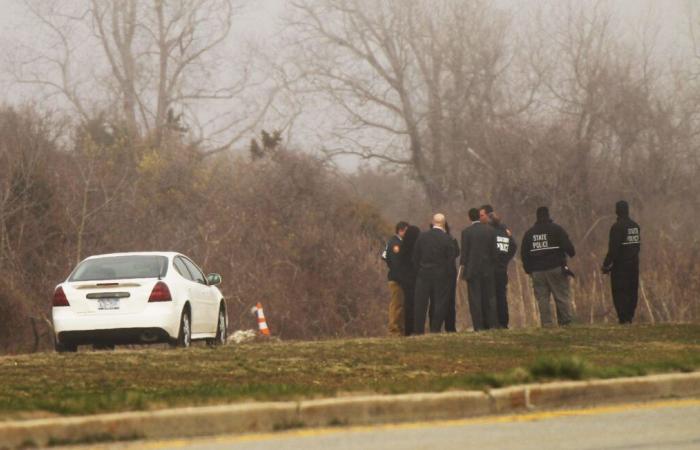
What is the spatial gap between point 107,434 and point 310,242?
41428 millimetres

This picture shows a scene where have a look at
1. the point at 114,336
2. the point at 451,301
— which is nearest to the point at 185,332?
the point at 114,336

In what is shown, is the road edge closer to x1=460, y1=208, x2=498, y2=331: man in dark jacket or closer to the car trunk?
the car trunk

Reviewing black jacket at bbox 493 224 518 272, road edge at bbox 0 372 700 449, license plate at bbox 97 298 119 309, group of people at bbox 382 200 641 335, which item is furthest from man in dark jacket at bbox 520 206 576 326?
road edge at bbox 0 372 700 449

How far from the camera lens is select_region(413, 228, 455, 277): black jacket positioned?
2112cm

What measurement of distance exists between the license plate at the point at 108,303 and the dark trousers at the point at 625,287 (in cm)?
740

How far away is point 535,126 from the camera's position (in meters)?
64.5

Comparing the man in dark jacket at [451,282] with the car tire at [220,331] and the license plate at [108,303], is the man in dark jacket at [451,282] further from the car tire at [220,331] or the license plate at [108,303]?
the license plate at [108,303]

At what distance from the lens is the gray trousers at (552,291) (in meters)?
21.0

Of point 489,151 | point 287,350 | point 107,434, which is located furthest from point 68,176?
point 107,434

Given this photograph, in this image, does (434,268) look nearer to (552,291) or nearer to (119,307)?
(552,291)

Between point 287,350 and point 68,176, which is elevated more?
point 68,176

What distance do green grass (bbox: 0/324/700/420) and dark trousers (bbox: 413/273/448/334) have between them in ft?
9.64

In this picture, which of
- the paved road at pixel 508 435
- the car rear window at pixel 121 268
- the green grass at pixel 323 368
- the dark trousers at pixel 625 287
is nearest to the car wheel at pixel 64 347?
the car rear window at pixel 121 268

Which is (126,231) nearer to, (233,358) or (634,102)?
(634,102)
